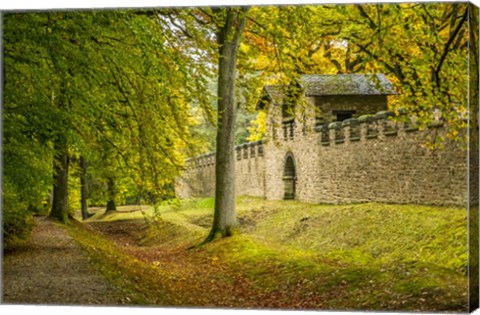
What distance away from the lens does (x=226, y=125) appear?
33.5 ft

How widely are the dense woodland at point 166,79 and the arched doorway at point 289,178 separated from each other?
65 cm

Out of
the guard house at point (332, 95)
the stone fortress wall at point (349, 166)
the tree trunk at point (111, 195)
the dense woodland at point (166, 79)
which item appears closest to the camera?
the stone fortress wall at point (349, 166)

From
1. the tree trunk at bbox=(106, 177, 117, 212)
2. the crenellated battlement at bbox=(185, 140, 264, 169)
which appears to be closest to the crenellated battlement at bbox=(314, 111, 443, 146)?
the crenellated battlement at bbox=(185, 140, 264, 169)

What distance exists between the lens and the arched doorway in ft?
31.8

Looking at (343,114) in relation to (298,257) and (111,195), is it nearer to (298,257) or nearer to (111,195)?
(298,257)

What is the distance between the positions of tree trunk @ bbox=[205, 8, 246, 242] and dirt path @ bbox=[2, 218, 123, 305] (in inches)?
70.7

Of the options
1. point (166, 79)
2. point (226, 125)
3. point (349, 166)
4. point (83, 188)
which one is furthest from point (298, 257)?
point (83, 188)

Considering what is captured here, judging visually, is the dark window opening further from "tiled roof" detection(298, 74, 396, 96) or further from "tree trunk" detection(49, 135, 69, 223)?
"tree trunk" detection(49, 135, 69, 223)

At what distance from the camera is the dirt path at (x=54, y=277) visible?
838 centimetres

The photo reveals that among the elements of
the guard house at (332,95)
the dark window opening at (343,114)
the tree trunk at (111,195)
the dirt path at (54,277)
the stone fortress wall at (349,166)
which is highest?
the guard house at (332,95)

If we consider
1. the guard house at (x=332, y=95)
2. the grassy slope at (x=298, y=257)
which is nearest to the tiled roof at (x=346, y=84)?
the guard house at (x=332, y=95)

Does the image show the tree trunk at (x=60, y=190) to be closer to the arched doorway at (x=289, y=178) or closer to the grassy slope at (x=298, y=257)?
the grassy slope at (x=298, y=257)

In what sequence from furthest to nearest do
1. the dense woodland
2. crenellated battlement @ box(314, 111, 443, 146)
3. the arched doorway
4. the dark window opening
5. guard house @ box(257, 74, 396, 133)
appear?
1. the arched doorway
2. the dark window opening
3. guard house @ box(257, 74, 396, 133)
4. crenellated battlement @ box(314, 111, 443, 146)
5. the dense woodland

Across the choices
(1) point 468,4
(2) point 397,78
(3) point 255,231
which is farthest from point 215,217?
(1) point 468,4
